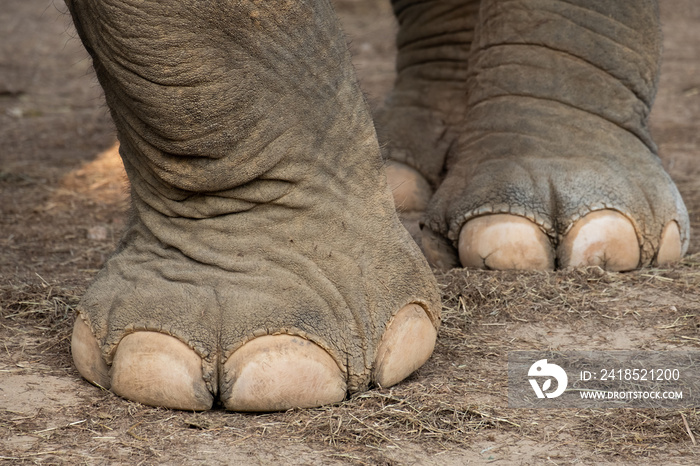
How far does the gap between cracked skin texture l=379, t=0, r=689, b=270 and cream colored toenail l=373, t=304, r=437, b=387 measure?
0.49 metres

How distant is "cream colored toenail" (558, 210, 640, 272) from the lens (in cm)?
199

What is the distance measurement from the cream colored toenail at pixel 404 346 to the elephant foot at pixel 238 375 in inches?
3.1

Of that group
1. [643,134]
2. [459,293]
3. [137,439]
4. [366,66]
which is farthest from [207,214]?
[366,66]

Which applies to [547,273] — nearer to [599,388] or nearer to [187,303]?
[599,388]

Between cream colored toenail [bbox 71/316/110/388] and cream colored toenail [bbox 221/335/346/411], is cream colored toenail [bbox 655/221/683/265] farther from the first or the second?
cream colored toenail [bbox 71/316/110/388]

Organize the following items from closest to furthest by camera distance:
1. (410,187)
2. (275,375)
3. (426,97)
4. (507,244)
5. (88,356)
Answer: (275,375)
(88,356)
(507,244)
(410,187)
(426,97)

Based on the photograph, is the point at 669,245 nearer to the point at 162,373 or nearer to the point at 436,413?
the point at 436,413

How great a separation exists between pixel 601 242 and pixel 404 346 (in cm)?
67

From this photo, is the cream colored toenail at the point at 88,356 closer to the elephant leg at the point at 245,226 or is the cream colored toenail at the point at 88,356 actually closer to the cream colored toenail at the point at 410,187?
the elephant leg at the point at 245,226

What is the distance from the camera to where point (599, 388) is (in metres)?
1.51

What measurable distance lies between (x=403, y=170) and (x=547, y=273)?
789 mm

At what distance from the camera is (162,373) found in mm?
1399

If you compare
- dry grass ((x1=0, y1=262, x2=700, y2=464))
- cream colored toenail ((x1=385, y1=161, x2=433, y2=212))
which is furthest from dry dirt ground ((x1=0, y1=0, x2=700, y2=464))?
cream colored toenail ((x1=385, y1=161, x2=433, y2=212))

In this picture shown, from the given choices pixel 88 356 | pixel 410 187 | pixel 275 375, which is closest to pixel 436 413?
pixel 275 375
